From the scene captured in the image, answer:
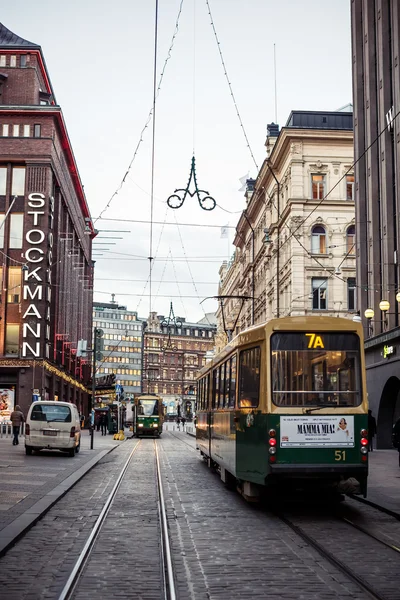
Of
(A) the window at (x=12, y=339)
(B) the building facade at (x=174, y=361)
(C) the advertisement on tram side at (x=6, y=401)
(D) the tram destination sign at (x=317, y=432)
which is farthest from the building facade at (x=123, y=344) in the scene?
(D) the tram destination sign at (x=317, y=432)

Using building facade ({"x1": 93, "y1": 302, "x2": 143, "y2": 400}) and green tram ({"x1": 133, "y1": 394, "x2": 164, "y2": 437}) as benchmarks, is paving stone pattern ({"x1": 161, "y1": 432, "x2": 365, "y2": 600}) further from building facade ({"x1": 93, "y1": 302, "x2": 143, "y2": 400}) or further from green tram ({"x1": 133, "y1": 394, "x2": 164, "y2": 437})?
building facade ({"x1": 93, "y1": 302, "x2": 143, "y2": 400})

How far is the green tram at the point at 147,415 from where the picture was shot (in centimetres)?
5422

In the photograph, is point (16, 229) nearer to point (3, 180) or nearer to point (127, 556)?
point (3, 180)

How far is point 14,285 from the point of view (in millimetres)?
55625

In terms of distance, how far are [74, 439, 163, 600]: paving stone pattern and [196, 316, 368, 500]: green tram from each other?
6.78 ft

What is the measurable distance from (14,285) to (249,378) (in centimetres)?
4386

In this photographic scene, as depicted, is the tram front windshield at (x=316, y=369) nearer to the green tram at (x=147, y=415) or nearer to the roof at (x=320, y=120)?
the roof at (x=320, y=120)

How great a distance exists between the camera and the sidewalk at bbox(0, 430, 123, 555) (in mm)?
11398

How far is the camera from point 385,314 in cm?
3247

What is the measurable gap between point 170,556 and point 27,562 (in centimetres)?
151

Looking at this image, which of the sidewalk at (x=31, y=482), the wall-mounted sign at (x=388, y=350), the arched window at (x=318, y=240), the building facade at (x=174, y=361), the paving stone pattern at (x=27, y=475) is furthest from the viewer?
the building facade at (x=174, y=361)

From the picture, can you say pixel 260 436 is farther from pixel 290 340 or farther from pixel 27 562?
pixel 27 562

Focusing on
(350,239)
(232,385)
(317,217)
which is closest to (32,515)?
(232,385)

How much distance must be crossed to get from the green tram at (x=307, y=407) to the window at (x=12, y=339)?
42.7m
